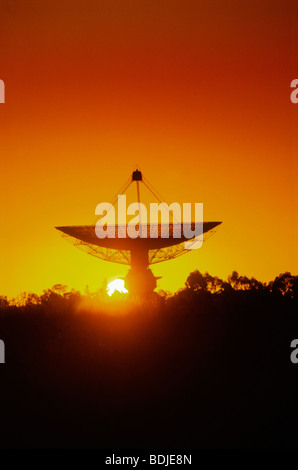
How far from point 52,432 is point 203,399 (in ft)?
18.5

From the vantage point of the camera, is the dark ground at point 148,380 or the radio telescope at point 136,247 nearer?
the dark ground at point 148,380

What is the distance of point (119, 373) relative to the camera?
31.3 meters

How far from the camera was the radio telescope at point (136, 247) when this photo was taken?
57.5 meters

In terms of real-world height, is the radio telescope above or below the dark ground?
above

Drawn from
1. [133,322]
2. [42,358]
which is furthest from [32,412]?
[133,322]

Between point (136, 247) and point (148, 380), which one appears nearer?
point (148, 380)

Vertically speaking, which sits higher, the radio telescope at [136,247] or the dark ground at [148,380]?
the radio telescope at [136,247]

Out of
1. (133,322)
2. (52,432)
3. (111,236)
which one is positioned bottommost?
(52,432)

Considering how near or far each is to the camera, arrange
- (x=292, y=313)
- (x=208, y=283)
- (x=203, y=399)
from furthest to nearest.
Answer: (x=208, y=283), (x=292, y=313), (x=203, y=399)

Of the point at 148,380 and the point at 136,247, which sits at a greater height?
the point at 136,247

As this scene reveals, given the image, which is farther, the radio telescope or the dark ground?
the radio telescope

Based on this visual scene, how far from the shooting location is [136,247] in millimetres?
59344

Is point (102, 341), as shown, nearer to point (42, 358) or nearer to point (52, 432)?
point (42, 358)

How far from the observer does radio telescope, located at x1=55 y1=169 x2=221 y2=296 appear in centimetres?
5753
